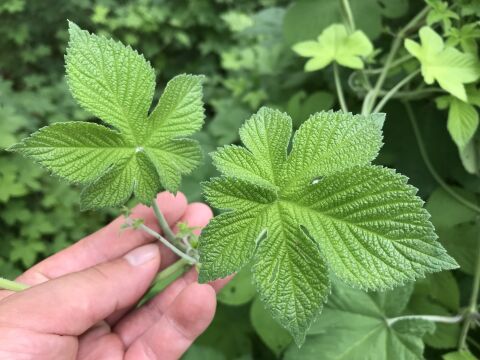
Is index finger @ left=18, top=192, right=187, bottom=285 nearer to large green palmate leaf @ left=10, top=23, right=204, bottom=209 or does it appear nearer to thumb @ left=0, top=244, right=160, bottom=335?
thumb @ left=0, top=244, right=160, bottom=335

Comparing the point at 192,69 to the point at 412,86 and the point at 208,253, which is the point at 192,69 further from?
the point at 208,253

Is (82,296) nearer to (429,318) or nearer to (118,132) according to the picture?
(118,132)

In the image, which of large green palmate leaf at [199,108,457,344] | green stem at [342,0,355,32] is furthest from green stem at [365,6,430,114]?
large green palmate leaf at [199,108,457,344]

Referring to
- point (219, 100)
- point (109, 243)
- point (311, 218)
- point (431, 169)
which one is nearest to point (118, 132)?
point (311, 218)

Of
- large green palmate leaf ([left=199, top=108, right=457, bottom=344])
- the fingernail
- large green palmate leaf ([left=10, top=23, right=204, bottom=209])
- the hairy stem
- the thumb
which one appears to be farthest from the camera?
the fingernail

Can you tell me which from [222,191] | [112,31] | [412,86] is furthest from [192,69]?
[222,191]
